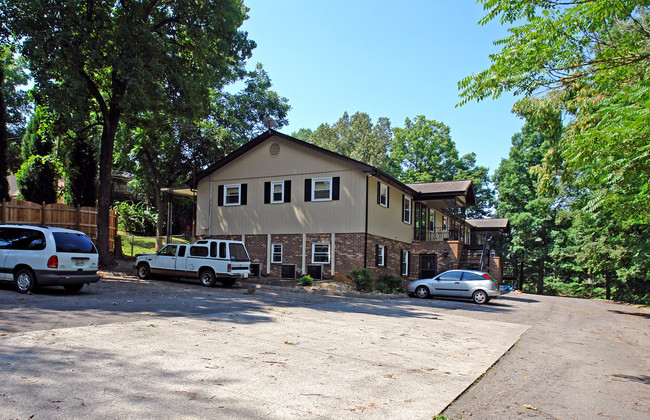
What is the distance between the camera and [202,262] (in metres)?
19.9

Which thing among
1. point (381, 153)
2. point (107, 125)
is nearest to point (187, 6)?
point (107, 125)

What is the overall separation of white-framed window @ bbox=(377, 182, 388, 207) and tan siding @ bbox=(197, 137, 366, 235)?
1.92m

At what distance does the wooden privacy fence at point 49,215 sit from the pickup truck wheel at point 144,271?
563 cm

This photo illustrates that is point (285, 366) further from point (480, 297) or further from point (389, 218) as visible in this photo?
point (389, 218)

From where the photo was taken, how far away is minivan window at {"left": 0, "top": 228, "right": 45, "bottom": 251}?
12.9 metres

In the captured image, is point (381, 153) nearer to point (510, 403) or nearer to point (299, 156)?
point (299, 156)

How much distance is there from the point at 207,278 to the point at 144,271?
315 cm

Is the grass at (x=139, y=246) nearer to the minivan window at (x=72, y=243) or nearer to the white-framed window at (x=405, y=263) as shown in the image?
the white-framed window at (x=405, y=263)

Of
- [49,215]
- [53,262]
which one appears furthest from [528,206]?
[53,262]

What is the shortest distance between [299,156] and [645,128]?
2170cm

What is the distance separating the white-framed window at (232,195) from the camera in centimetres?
2834

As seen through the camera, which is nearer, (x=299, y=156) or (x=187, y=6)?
(x=187, y=6)

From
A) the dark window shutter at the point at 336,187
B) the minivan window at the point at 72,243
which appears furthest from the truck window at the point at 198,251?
the dark window shutter at the point at 336,187

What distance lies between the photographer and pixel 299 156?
2647cm
